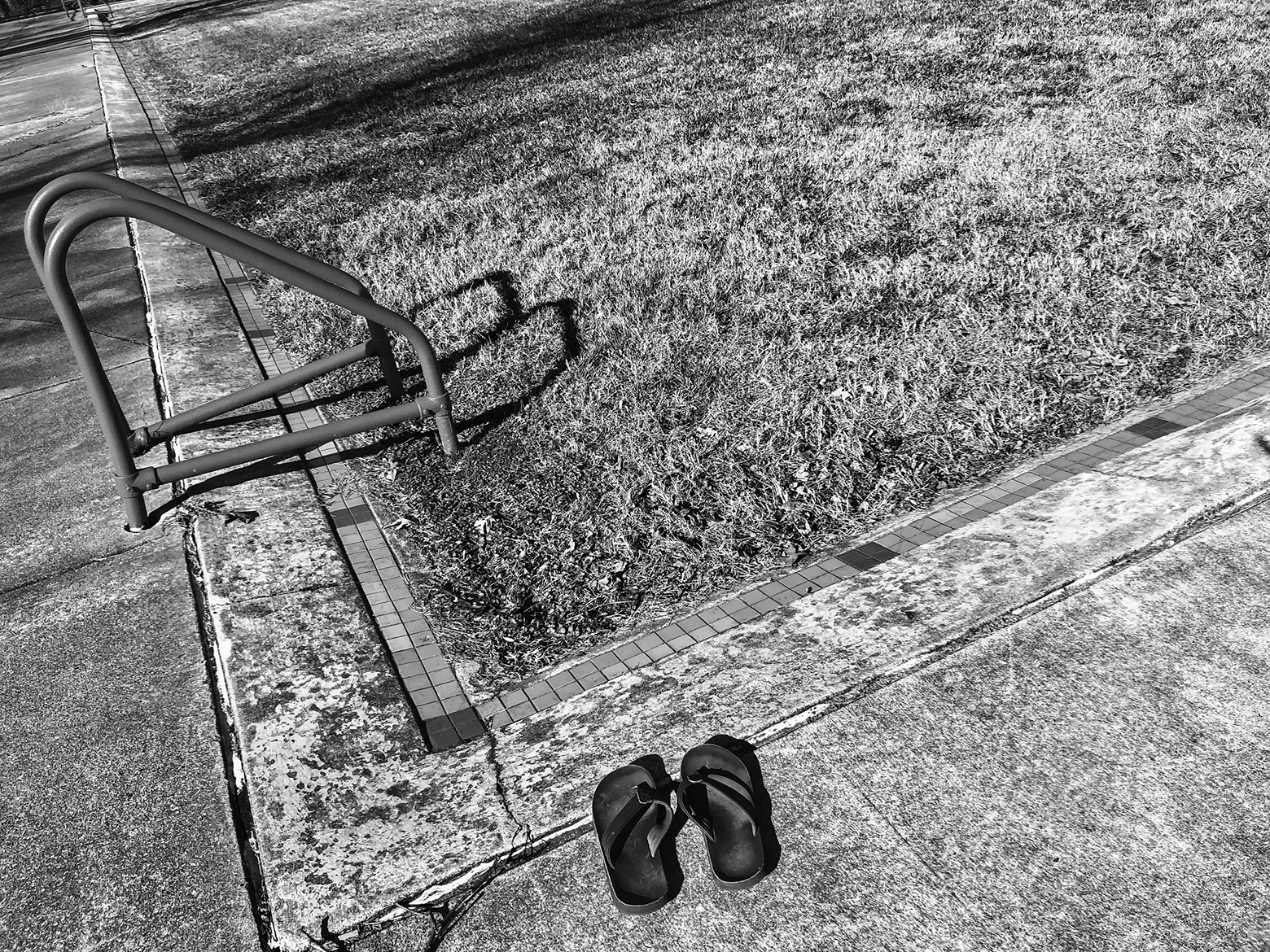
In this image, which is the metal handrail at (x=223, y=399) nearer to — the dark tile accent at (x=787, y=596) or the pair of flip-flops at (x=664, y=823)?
the dark tile accent at (x=787, y=596)

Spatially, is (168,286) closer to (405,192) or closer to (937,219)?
(405,192)

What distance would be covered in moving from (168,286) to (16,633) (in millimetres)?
4164

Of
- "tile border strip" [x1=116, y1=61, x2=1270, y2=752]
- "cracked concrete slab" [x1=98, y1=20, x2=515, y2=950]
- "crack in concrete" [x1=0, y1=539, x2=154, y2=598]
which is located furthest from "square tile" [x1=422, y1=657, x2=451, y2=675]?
"crack in concrete" [x1=0, y1=539, x2=154, y2=598]

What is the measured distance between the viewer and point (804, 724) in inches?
109

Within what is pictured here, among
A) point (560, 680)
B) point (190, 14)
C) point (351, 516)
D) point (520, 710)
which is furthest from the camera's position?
point (190, 14)

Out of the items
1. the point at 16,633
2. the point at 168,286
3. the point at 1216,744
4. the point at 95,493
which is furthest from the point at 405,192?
the point at 1216,744

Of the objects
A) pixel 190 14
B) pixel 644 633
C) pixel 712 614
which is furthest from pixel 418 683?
pixel 190 14

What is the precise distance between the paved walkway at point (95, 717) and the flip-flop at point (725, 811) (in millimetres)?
1121

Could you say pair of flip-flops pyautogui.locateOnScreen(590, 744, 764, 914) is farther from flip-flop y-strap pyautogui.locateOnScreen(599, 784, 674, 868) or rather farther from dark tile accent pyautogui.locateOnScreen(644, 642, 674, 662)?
dark tile accent pyautogui.locateOnScreen(644, 642, 674, 662)

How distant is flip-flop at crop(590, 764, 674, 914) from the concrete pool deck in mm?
59

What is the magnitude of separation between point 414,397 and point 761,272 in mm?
2219

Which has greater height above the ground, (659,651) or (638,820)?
(638,820)

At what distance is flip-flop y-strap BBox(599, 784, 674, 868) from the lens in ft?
7.84

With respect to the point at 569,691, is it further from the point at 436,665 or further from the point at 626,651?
the point at 436,665
